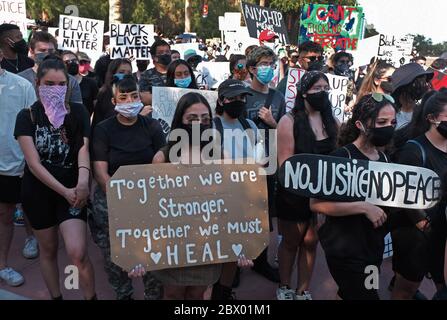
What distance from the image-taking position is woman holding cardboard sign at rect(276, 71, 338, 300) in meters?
3.27

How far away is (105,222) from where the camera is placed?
327cm

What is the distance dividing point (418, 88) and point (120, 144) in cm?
280

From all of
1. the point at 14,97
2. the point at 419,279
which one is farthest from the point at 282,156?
the point at 14,97

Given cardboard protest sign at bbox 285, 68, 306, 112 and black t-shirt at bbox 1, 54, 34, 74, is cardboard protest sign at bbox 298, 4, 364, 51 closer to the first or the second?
cardboard protest sign at bbox 285, 68, 306, 112

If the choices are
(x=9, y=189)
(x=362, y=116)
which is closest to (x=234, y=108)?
(x=362, y=116)

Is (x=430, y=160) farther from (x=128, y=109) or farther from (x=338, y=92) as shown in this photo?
(x=338, y=92)

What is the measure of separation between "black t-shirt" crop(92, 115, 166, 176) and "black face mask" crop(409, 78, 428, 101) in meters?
2.52

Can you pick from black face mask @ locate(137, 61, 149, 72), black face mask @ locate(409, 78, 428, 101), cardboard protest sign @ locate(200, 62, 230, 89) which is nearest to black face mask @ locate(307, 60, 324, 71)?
black face mask @ locate(409, 78, 428, 101)

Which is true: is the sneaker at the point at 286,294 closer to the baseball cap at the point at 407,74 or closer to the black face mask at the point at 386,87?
the baseball cap at the point at 407,74

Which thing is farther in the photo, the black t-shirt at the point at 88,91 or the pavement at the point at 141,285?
the black t-shirt at the point at 88,91

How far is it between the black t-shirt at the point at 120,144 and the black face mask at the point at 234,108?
0.62 meters

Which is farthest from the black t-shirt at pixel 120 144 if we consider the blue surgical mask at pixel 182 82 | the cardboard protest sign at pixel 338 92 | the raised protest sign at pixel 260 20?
the raised protest sign at pixel 260 20

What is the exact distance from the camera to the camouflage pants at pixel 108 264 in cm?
325

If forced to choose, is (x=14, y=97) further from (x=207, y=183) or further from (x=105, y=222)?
(x=207, y=183)
